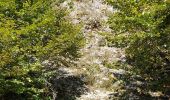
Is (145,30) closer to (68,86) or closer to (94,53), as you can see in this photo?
(68,86)

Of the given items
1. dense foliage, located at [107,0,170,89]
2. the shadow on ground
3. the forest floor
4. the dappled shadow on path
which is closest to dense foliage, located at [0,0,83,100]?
the shadow on ground

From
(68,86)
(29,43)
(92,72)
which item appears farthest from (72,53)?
(92,72)

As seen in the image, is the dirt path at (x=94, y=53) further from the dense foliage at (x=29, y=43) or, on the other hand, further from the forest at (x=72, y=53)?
the dense foliage at (x=29, y=43)

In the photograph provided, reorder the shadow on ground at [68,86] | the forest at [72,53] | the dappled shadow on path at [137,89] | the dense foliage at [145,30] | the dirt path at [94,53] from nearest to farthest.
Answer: the forest at [72,53]
the dense foliage at [145,30]
the shadow on ground at [68,86]
the dappled shadow on path at [137,89]
the dirt path at [94,53]

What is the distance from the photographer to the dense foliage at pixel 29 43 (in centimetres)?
1069

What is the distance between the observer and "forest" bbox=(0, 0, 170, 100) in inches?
431

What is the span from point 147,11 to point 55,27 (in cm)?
276

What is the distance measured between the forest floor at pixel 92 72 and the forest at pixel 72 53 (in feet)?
0.11

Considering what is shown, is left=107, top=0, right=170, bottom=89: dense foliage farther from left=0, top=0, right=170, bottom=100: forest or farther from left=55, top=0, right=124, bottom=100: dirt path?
left=55, top=0, right=124, bottom=100: dirt path

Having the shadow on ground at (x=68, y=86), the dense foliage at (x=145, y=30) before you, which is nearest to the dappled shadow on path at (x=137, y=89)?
the dense foliage at (x=145, y=30)

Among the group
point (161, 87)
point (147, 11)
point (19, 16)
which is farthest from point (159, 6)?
point (19, 16)

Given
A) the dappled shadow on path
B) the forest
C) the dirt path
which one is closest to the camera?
the forest

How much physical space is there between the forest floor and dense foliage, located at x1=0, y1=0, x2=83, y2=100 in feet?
3.81

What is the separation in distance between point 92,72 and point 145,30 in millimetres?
3348
